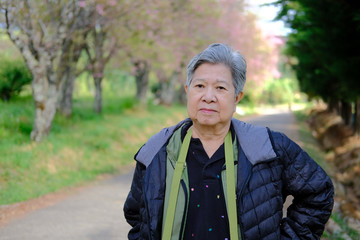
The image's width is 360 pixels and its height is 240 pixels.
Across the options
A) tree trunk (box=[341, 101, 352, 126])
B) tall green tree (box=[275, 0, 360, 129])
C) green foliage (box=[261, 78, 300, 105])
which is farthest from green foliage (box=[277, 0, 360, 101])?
green foliage (box=[261, 78, 300, 105])

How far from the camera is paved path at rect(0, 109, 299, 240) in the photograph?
561 cm

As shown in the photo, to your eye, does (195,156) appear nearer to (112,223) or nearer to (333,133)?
(112,223)

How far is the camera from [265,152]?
86.8 inches

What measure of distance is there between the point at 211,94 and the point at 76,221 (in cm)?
457

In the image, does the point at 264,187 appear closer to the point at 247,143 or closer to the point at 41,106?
the point at 247,143

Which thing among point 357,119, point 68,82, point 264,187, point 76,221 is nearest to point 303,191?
point 264,187

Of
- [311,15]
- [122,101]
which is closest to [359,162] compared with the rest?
[311,15]

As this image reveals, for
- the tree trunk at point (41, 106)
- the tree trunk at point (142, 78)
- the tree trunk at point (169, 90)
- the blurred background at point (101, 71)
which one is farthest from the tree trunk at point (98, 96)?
the tree trunk at point (169, 90)

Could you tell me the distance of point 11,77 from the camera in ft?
42.7

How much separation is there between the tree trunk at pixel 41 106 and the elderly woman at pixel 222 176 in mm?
8401

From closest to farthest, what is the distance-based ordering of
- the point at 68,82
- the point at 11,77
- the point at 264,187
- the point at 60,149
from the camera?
the point at 264,187 < the point at 60,149 < the point at 11,77 < the point at 68,82

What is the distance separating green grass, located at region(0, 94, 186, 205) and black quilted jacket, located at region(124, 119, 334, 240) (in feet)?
18.2

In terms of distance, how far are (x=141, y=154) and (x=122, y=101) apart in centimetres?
1911

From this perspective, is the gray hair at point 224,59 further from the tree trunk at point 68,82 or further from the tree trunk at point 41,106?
the tree trunk at point 68,82
